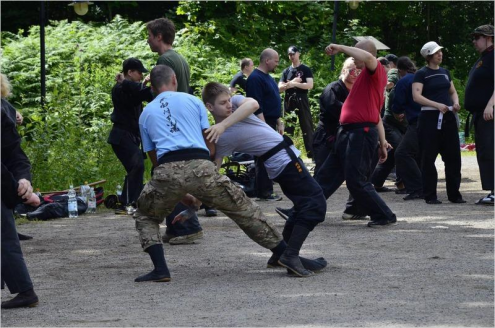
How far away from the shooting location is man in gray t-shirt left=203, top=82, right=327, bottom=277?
7.79m

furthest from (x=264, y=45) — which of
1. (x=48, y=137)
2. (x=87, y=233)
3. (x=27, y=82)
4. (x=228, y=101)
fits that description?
(x=228, y=101)

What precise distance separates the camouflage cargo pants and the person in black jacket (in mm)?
1068

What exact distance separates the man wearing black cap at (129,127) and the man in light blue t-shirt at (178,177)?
4.09m

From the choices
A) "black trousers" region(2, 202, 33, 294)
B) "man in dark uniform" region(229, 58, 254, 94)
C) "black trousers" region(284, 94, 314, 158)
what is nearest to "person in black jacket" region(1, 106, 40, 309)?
"black trousers" region(2, 202, 33, 294)

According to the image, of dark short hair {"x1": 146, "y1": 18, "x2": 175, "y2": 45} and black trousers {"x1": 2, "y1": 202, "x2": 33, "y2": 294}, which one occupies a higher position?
dark short hair {"x1": 146, "y1": 18, "x2": 175, "y2": 45}

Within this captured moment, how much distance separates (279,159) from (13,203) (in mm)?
2155

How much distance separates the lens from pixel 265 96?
45.4 feet

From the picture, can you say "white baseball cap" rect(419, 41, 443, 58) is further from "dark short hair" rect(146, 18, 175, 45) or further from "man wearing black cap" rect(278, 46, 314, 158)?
"man wearing black cap" rect(278, 46, 314, 158)

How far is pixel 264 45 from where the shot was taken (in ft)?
96.3

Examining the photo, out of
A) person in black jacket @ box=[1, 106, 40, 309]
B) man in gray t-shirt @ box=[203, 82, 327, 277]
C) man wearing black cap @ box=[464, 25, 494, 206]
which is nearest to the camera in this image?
person in black jacket @ box=[1, 106, 40, 309]

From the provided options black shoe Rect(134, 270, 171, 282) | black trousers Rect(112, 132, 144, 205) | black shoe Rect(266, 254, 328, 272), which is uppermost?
black trousers Rect(112, 132, 144, 205)

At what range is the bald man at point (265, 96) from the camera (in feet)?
44.5

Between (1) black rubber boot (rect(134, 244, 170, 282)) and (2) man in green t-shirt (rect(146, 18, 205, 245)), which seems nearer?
(1) black rubber boot (rect(134, 244, 170, 282))

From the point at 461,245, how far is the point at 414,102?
457 centimetres
